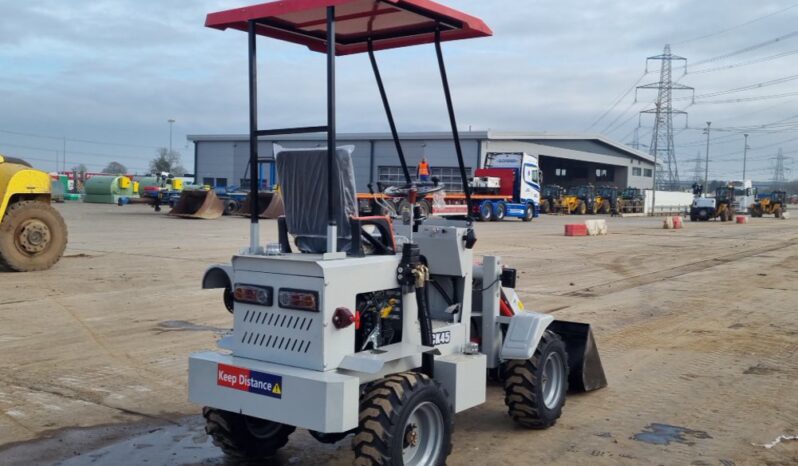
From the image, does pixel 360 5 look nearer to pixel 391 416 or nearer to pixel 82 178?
pixel 391 416

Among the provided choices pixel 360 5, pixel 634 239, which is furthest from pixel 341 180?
pixel 634 239

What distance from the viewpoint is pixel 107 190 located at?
1973 inches

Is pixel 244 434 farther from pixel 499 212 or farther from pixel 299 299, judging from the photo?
pixel 499 212

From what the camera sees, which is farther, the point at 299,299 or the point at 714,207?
the point at 714,207

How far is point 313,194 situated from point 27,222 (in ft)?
37.9

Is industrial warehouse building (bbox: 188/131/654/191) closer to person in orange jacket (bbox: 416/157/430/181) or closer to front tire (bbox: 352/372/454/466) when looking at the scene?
person in orange jacket (bbox: 416/157/430/181)

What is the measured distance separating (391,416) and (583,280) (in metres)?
12.1

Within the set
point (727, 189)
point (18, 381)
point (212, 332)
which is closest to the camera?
point (18, 381)

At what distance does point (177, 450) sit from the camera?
5.46m

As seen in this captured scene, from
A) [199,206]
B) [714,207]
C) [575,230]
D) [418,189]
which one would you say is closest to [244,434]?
[418,189]

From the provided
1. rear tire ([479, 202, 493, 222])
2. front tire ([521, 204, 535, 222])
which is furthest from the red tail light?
front tire ([521, 204, 535, 222])

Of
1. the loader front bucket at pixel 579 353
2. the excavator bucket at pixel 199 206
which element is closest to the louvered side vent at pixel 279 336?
the loader front bucket at pixel 579 353

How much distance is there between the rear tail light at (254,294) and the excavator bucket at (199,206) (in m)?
30.1

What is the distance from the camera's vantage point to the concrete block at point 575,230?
29.5 metres
